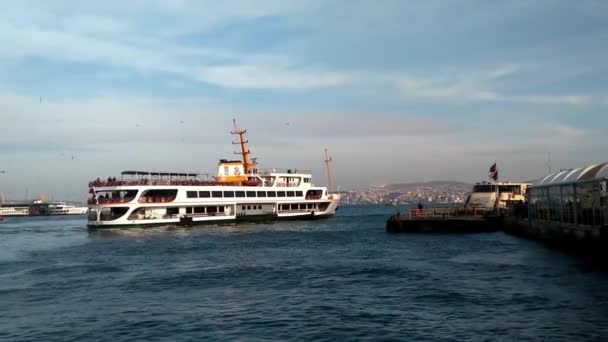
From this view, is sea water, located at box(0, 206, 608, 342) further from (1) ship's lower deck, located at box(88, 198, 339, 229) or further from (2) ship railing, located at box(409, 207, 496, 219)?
(1) ship's lower deck, located at box(88, 198, 339, 229)

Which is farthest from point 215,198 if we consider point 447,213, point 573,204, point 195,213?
point 573,204

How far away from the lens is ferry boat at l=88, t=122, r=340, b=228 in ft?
222

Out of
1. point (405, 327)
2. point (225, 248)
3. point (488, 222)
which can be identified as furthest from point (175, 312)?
point (488, 222)

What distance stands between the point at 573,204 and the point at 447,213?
92.7 feet

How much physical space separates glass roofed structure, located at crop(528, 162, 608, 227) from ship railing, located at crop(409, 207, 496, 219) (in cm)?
1621

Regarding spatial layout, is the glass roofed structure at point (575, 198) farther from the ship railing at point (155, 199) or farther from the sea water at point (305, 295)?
the ship railing at point (155, 199)

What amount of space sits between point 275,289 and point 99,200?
46.9 meters

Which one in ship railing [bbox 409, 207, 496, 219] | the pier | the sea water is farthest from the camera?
ship railing [bbox 409, 207, 496, 219]

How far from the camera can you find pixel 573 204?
3828cm

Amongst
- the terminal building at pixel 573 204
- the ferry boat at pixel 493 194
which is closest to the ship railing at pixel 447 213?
the ferry boat at pixel 493 194

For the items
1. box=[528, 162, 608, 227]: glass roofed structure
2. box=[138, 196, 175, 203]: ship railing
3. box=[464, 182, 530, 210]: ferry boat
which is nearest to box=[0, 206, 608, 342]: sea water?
box=[528, 162, 608, 227]: glass roofed structure

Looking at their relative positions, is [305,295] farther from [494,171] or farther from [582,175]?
[494,171]

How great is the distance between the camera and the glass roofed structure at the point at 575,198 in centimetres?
3335

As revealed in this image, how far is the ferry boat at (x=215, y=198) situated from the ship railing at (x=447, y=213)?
2442cm
